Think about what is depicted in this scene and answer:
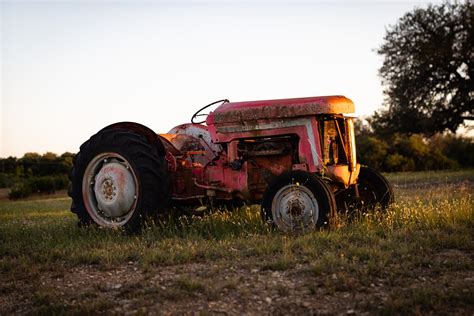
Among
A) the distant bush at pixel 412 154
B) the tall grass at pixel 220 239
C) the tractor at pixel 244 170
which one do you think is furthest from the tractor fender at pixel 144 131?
the distant bush at pixel 412 154

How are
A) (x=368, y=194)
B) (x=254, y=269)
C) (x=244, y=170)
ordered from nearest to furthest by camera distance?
(x=254, y=269) → (x=244, y=170) → (x=368, y=194)

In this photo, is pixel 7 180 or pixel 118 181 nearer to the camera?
pixel 118 181

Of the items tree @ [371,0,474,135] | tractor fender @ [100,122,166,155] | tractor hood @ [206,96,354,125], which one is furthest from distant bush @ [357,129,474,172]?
tractor fender @ [100,122,166,155]

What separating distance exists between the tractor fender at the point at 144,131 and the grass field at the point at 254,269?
3.90ft

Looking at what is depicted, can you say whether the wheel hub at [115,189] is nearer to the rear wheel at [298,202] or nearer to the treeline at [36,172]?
the rear wheel at [298,202]

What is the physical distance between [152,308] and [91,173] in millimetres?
3900

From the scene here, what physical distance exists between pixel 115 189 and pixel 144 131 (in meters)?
0.92

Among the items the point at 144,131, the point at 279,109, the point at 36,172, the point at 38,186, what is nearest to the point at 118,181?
the point at 144,131

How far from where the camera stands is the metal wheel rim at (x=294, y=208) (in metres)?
6.23

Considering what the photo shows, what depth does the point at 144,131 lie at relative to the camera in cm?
750

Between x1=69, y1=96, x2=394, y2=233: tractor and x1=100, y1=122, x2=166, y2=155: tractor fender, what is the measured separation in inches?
0.6

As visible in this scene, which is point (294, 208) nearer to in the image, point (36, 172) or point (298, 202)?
point (298, 202)

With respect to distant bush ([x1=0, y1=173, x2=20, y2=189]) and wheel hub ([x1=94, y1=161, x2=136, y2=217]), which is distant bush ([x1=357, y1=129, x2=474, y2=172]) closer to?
distant bush ([x1=0, y1=173, x2=20, y2=189])

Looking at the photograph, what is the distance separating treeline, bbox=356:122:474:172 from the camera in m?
29.2
